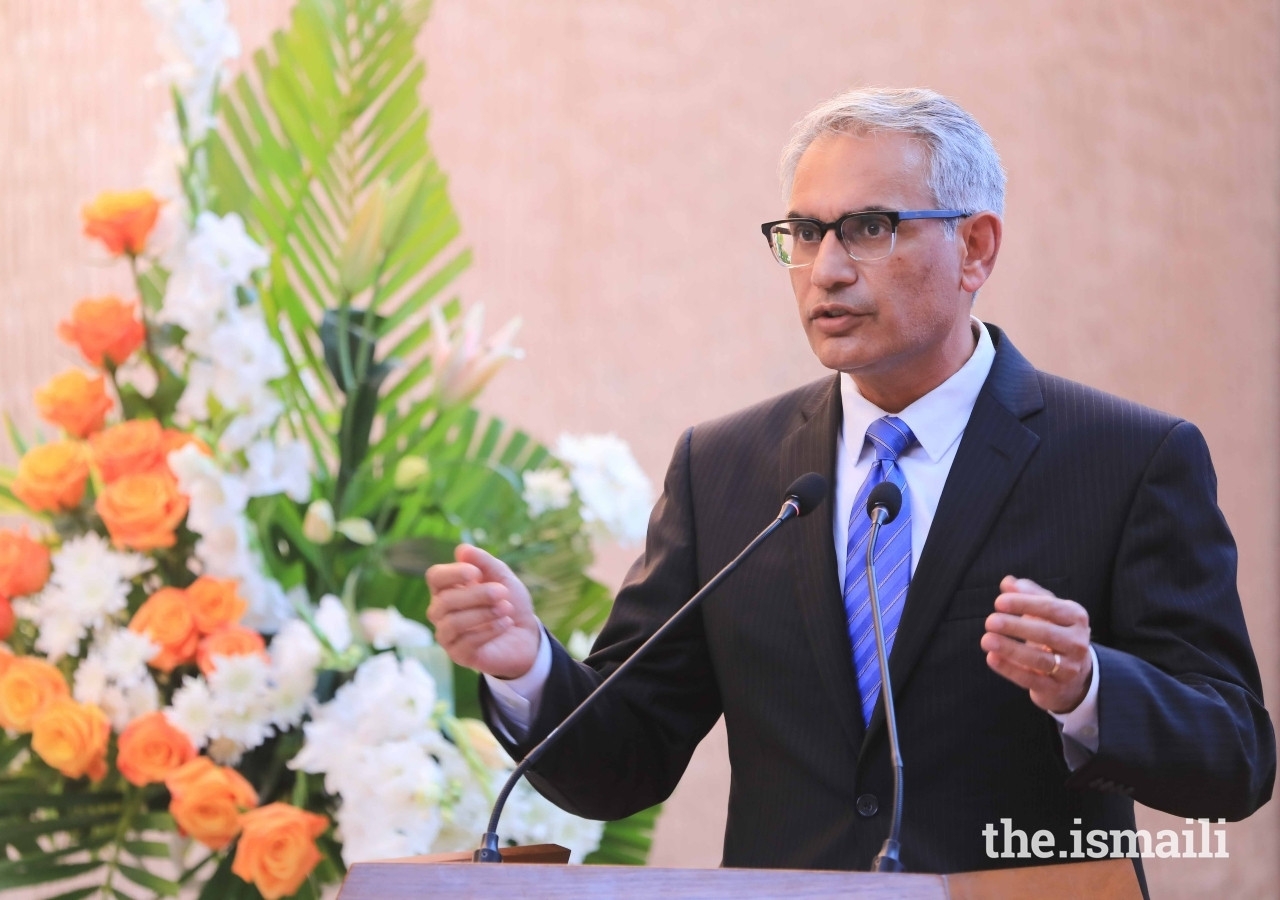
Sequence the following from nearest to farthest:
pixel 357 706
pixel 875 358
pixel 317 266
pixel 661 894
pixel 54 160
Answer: pixel 661 894, pixel 875 358, pixel 357 706, pixel 317 266, pixel 54 160

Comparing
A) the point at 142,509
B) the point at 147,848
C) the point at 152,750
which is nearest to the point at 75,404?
the point at 142,509

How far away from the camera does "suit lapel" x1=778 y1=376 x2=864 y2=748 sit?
1748 millimetres

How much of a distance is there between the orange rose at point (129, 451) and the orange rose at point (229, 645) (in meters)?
0.28

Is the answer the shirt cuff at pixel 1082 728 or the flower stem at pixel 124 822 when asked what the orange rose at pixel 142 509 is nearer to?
the flower stem at pixel 124 822

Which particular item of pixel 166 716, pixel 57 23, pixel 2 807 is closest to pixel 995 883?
pixel 166 716

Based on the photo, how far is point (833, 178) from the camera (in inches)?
72.7

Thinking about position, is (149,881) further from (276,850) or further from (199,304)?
(199,304)

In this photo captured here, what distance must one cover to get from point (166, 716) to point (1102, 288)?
2540mm

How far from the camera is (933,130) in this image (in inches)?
73.4

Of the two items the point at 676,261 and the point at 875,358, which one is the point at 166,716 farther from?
the point at 676,261

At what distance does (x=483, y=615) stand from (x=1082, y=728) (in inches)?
26.3

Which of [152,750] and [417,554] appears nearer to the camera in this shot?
[152,750]

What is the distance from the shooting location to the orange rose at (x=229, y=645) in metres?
2.00

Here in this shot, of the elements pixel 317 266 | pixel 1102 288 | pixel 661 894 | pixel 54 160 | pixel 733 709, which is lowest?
pixel 733 709
